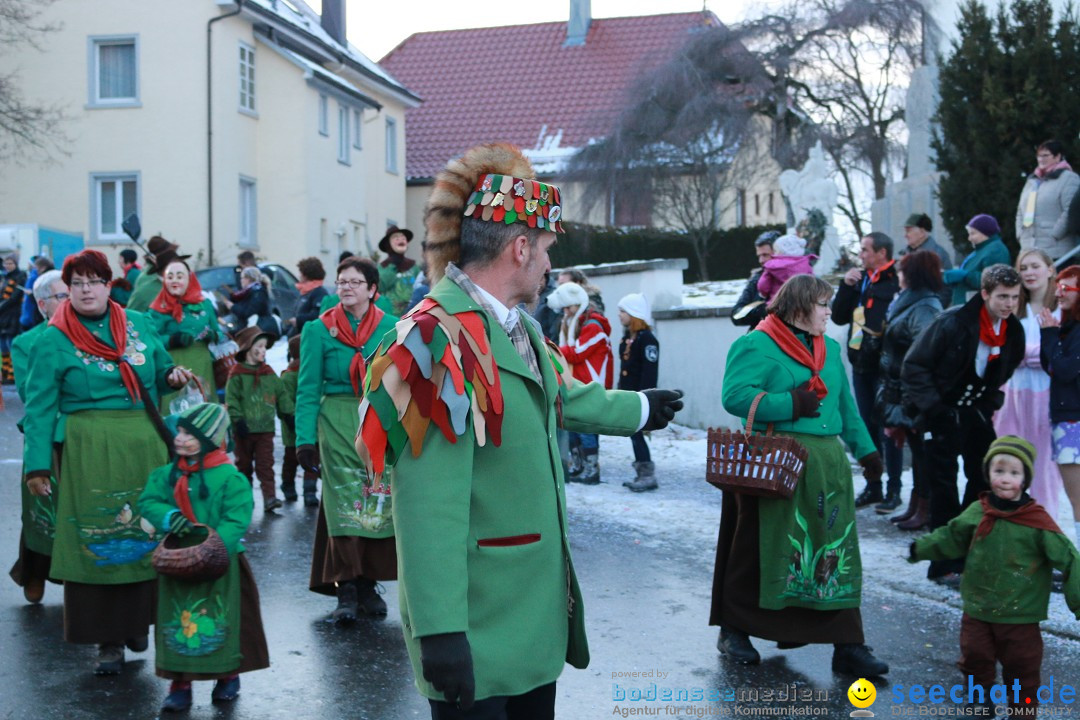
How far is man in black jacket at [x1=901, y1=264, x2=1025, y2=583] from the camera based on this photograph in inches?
293

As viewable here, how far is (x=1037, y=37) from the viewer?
14.5 metres

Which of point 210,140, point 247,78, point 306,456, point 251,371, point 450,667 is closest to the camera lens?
point 450,667

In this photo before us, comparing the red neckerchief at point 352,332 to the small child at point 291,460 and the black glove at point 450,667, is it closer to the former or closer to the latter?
the small child at point 291,460

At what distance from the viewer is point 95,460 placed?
6320mm

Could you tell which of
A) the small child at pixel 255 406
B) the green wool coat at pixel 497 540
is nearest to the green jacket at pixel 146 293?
the small child at pixel 255 406

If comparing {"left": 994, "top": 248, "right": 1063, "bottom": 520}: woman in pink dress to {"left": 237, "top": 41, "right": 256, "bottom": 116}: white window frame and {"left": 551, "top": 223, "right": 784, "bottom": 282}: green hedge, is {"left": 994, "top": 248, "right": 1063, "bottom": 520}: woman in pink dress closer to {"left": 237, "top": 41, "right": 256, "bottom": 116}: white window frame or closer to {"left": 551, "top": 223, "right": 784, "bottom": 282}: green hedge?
{"left": 551, "top": 223, "right": 784, "bottom": 282}: green hedge

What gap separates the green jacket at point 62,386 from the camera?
6254 mm

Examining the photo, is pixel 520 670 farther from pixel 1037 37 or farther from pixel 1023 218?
pixel 1037 37

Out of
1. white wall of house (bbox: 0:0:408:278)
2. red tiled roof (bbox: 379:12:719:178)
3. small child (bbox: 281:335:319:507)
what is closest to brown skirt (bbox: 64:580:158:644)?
small child (bbox: 281:335:319:507)

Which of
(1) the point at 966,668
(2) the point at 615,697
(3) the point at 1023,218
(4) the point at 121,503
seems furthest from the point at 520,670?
(3) the point at 1023,218

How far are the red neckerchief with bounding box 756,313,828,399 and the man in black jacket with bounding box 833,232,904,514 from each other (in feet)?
13.4

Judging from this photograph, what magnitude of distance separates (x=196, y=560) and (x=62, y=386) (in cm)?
142

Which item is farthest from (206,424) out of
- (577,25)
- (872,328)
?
(577,25)

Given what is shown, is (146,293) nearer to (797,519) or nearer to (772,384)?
(772,384)
